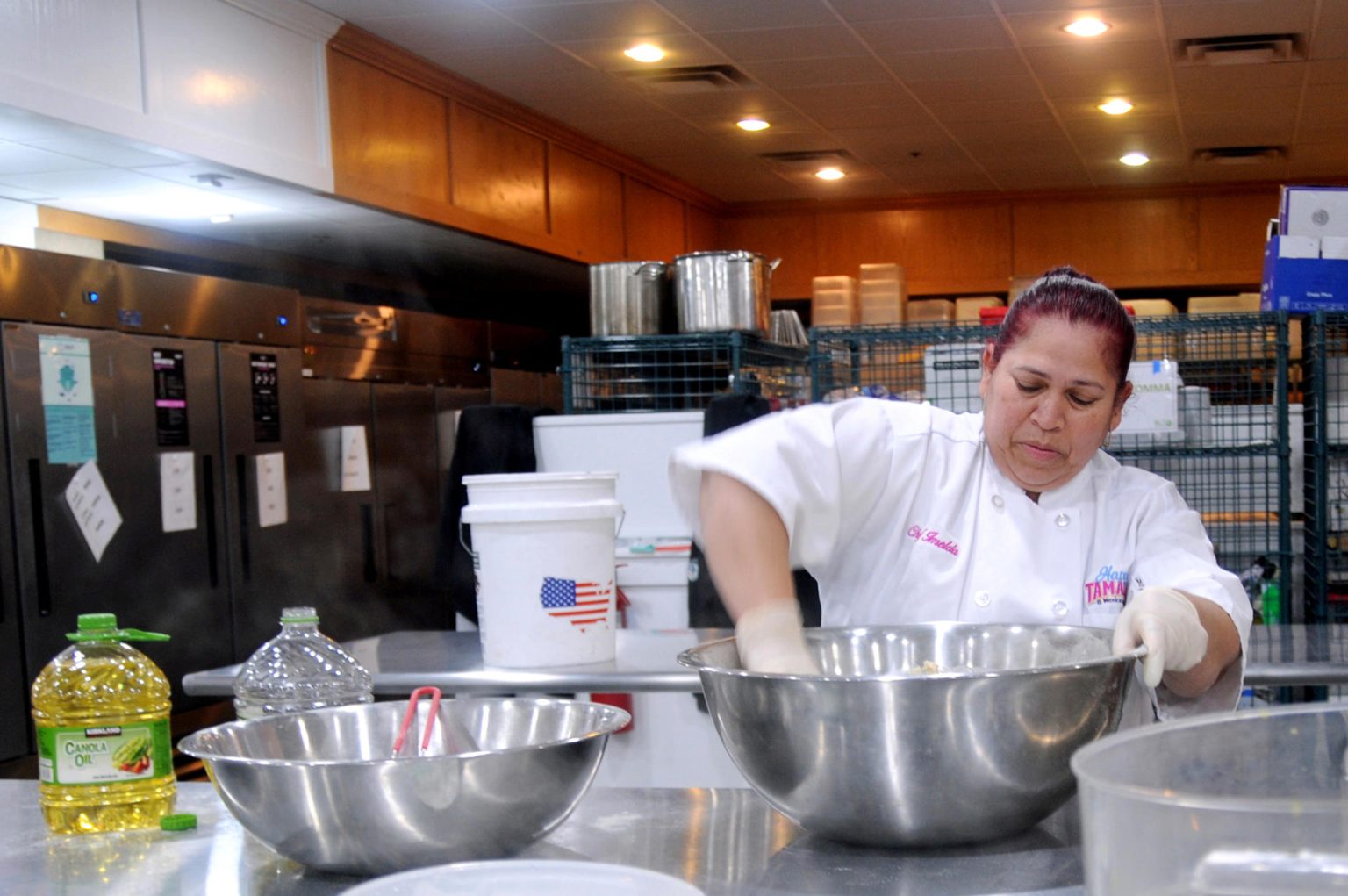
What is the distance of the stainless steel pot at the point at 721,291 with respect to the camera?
3.97 meters

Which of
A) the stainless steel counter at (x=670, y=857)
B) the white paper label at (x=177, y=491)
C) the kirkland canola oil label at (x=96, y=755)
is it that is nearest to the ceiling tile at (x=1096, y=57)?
the white paper label at (x=177, y=491)

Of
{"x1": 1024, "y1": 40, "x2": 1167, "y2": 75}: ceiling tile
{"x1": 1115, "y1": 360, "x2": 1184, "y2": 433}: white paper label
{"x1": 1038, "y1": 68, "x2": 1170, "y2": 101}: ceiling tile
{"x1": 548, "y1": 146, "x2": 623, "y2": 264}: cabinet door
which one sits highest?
{"x1": 1024, "y1": 40, "x2": 1167, "y2": 75}: ceiling tile

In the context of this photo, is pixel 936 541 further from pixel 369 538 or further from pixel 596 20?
pixel 369 538

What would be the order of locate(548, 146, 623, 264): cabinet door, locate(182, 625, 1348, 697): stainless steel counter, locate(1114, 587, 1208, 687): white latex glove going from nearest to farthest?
locate(1114, 587, 1208, 687): white latex glove → locate(182, 625, 1348, 697): stainless steel counter → locate(548, 146, 623, 264): cabinet door

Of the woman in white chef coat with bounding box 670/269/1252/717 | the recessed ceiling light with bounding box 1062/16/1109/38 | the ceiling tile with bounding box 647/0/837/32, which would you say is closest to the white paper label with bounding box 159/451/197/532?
the ceiling tile with bounding box 647/0/837/32

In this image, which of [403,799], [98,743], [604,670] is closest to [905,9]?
[604,670]

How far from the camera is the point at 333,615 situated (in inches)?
186

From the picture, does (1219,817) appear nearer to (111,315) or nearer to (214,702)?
(111,315)

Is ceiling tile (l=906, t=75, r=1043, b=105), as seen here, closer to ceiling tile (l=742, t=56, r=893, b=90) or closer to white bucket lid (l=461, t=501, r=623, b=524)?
ceiling tile (l=742, t=56, r=893, b=90)

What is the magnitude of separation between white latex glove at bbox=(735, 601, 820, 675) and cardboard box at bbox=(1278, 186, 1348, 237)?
2.60 m

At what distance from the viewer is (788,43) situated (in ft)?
15.1

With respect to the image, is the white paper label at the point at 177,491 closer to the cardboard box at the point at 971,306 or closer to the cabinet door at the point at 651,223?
the cabinet door at the point at 651,223

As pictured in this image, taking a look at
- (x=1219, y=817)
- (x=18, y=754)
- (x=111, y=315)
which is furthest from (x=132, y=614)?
(x=1219, y=817)

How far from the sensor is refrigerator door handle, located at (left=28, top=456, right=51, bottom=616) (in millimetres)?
3414
